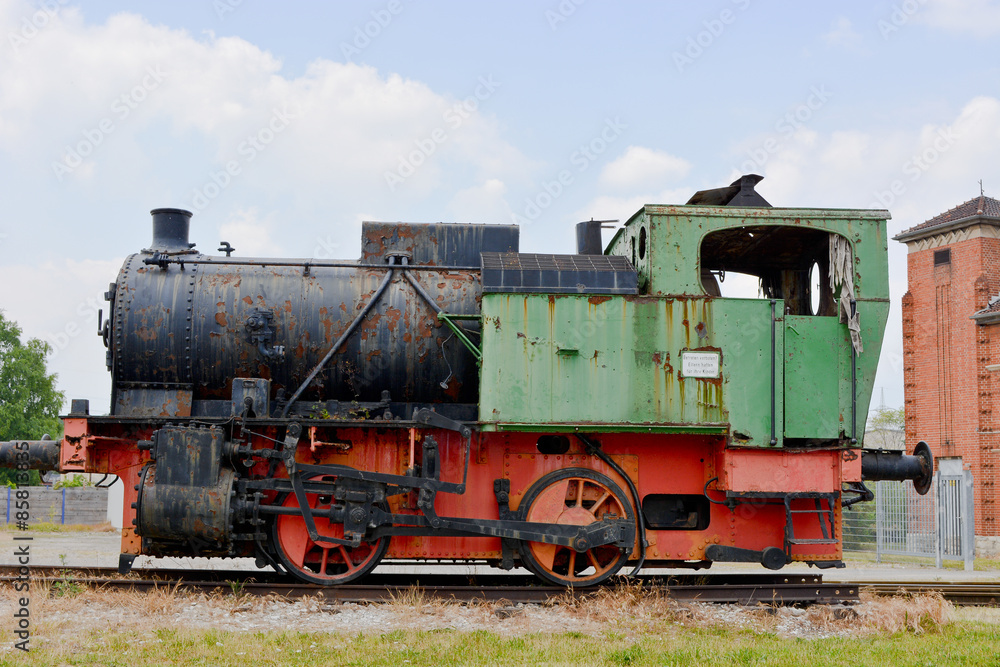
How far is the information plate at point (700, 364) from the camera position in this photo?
317 inches

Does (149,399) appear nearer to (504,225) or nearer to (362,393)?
(362,393)

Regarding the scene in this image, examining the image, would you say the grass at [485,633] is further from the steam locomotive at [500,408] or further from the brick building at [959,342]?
the brick building at [959,342]

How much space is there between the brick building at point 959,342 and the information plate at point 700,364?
19.1 meters

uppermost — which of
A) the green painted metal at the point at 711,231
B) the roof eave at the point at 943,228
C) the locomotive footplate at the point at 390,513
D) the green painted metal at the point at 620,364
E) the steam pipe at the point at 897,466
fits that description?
the roof eave at the point at 943,228

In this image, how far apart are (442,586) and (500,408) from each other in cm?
190

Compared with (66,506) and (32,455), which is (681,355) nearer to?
(32,455)

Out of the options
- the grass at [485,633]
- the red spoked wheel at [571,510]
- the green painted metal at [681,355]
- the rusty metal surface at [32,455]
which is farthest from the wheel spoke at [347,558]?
the rusty metal surface at [32,455]

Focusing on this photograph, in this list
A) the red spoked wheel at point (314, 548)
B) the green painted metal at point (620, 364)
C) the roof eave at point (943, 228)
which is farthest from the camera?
the roof eave at point (943, 228)

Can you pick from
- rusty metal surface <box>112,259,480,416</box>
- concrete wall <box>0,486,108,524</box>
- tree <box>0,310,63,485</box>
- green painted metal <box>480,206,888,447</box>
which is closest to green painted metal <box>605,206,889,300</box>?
green painted metal <box>480,206,888,447</box>

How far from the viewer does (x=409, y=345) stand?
28.3 feet

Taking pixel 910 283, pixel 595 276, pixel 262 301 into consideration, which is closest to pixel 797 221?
pixel 595 276

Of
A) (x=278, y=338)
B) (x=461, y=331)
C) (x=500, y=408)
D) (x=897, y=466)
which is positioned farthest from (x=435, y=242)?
(x=897, y=466)

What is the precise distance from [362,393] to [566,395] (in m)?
2.19

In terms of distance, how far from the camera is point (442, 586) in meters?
8.27
